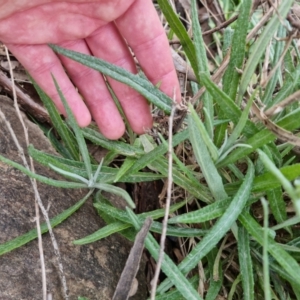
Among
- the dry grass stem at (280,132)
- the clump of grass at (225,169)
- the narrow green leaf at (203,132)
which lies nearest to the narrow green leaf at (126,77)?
→ the clump of grass at (225,169)

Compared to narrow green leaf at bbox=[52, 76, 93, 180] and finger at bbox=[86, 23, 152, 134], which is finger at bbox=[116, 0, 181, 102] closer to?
finger at bbox=[86, 23, 152, 134]

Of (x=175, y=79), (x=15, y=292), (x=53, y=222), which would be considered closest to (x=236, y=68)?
(x=175, y=79)

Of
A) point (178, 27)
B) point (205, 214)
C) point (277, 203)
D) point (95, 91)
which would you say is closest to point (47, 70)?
point (95, 91)

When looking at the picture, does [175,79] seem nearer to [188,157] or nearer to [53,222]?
[188,157]

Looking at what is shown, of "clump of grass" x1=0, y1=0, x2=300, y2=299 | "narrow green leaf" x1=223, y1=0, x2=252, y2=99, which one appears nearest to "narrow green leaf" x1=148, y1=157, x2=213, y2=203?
"clump of grass" x1=0, y1=0, x2=300, y2=299

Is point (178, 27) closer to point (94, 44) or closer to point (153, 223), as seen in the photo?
point (94, 44)

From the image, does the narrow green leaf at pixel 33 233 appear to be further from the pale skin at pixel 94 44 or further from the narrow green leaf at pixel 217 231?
the narrow green leaf at pixel 217 231
